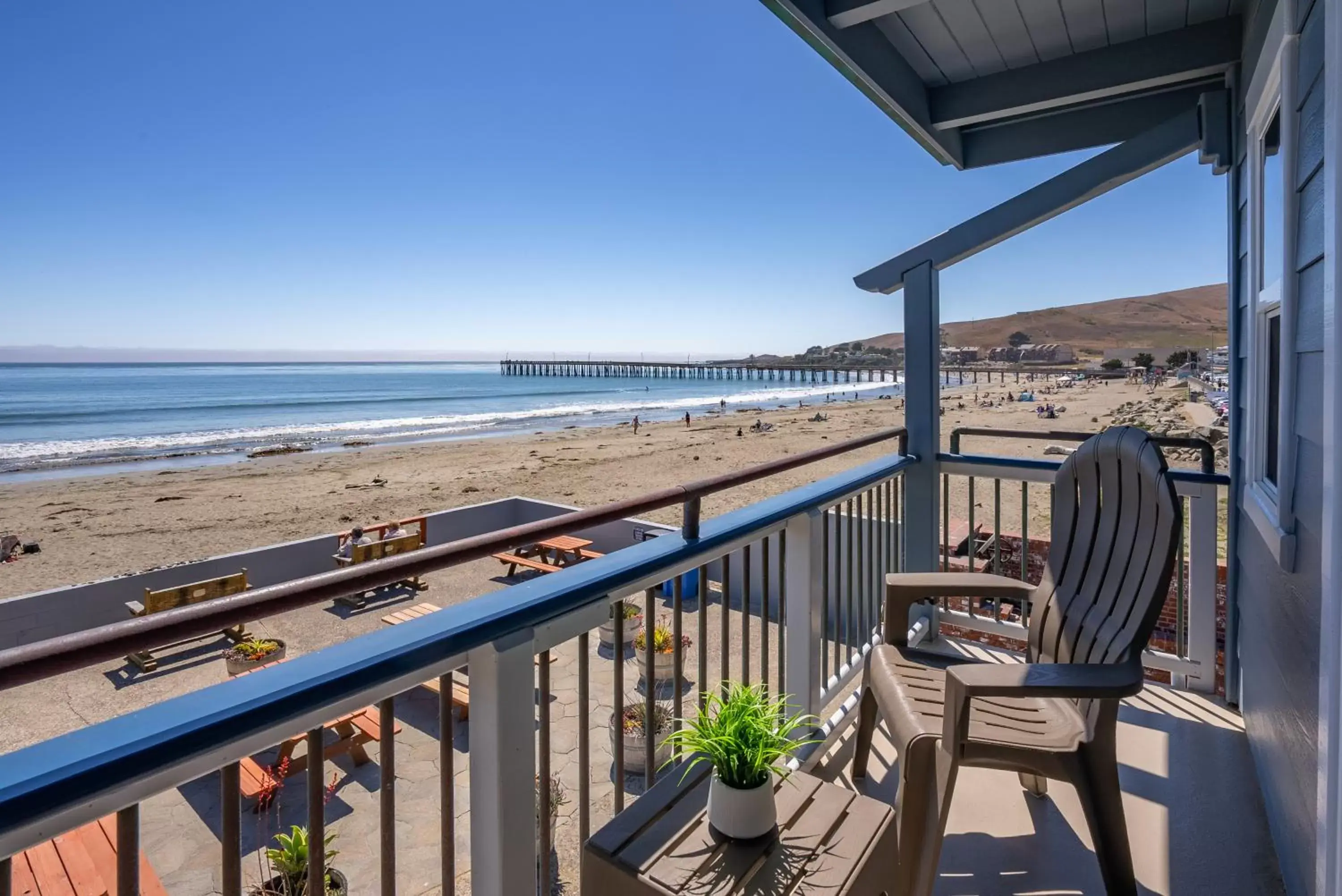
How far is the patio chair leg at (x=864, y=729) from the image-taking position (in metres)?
2.04

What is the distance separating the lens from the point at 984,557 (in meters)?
5.18

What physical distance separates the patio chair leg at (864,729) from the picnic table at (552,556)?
6214mm

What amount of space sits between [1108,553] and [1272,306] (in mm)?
829

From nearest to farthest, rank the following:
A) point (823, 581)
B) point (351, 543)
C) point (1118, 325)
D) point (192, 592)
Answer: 1. point (823, 581)
2. point (1118, 325)
3. point (192, 592)
4. point (351, 543)

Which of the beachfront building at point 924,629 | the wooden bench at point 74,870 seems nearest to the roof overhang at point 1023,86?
the beachfront building at point 924,629

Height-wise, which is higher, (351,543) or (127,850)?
(127,850)

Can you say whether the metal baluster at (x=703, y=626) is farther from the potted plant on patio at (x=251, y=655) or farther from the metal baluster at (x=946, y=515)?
the potted plant on patio at (x=251, y=655)

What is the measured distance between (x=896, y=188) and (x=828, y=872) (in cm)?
1560

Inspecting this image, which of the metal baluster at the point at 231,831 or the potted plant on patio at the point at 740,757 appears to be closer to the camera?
the metal baluster at the point at 231,831

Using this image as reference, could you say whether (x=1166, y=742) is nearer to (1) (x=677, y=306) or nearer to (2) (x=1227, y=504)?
(2) (x=1227, y=504)

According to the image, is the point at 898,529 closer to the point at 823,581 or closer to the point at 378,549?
the point at 823,581

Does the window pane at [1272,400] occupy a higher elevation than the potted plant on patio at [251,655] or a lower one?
higher

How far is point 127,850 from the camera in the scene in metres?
0.75

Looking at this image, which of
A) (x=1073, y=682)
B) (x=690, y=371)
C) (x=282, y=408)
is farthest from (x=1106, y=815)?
(x=690, y=371)
